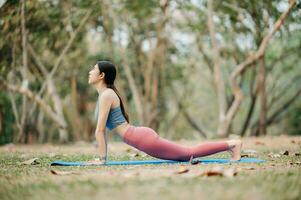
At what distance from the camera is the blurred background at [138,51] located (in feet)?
42.5

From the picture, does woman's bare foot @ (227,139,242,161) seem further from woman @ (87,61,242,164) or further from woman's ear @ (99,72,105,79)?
woman's ear @ (99,72,105,79)


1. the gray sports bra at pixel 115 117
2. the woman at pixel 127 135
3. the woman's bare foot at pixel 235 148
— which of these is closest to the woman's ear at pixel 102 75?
the woman at pixel 127 135

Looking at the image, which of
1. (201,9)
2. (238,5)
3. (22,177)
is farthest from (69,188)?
(201,9)

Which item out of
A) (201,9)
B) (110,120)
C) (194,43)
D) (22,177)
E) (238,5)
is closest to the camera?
(22,177)

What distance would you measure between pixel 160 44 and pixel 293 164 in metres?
11.9

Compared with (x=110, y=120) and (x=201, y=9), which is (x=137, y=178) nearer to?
(x=110, y=120)

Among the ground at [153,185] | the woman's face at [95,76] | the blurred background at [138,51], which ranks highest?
the blurred background at [138,51]

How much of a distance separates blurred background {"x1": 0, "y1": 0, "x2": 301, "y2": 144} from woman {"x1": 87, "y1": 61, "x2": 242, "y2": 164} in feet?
23.7

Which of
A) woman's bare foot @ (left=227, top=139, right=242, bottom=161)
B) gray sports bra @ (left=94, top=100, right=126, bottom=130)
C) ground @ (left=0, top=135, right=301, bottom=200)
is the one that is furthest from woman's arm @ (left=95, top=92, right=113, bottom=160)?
woman's bare foot @ (left=227, top=139, right=242, bottom=161)

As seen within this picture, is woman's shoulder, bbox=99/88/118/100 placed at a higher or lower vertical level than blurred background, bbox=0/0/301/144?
lower

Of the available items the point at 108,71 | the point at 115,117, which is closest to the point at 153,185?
the point at 115,117

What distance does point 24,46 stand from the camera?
485 inches

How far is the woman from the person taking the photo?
4.84m

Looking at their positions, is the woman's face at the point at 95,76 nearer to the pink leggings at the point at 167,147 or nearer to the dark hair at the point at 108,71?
the dark hair at the point at 108,71
